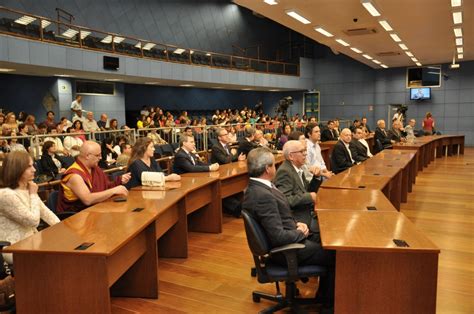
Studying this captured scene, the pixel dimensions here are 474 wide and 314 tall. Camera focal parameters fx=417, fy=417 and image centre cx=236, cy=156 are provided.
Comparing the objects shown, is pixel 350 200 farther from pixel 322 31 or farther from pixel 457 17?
pixel 322 31

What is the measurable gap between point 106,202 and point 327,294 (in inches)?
80.3

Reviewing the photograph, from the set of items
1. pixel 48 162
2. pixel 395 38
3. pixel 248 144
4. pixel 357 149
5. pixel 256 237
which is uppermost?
pixel 395 38

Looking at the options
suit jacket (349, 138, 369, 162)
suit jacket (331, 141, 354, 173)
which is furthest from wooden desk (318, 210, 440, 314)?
suit jacket (349, 138, 369, 162)

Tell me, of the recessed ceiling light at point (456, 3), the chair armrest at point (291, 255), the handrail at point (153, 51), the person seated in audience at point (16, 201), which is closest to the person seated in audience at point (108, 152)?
the handrail at point (153, 51)

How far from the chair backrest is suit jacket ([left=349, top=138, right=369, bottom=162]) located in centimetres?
471

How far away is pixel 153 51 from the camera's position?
13.9m

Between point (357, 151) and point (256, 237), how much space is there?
499cm

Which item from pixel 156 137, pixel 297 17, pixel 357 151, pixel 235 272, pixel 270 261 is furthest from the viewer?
pixel 156 137

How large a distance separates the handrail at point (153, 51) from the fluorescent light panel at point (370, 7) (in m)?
7.15

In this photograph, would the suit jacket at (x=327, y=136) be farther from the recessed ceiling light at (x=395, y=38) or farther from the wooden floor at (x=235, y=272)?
the wooden floor at (x=235, y=272)

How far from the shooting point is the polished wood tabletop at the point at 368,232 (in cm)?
244

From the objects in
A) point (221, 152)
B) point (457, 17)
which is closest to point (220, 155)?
point (221, 152)

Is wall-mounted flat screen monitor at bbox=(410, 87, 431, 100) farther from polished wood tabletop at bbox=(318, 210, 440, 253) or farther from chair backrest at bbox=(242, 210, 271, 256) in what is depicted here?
chair backrest at bbox=(242, 210, 271, 256)

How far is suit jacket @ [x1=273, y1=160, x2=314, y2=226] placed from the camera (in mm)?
3500
